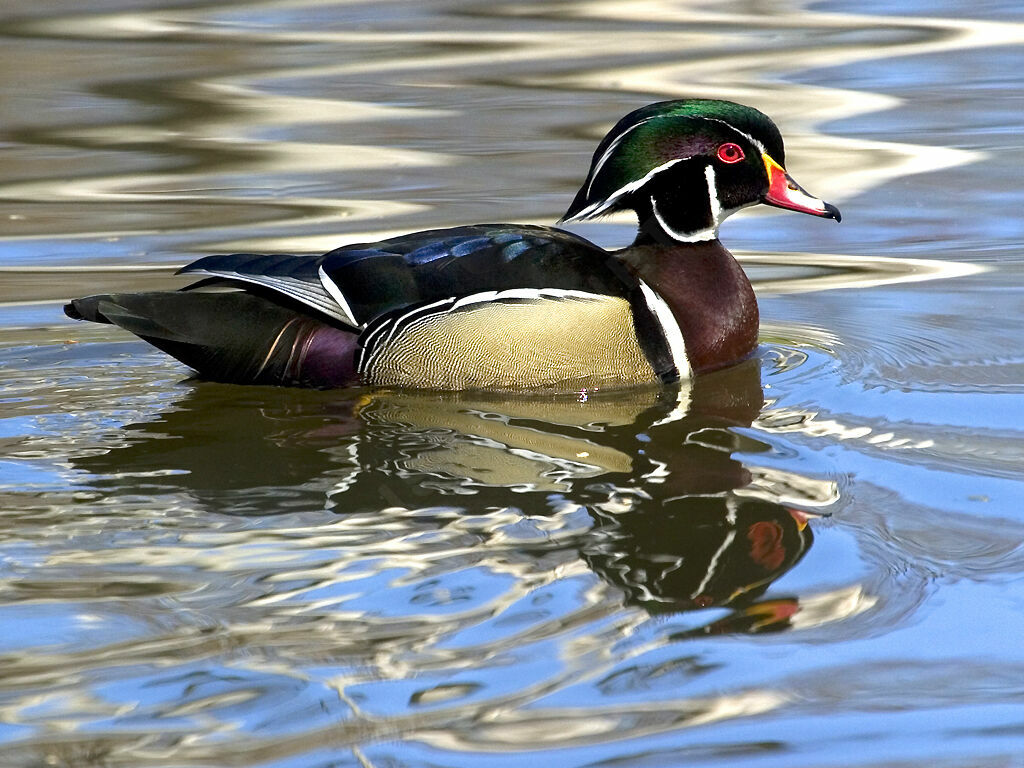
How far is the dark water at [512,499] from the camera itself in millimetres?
3680

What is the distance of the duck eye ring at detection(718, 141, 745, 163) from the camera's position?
662 cm

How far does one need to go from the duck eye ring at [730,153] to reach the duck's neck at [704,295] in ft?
1.14

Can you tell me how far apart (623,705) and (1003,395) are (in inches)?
113

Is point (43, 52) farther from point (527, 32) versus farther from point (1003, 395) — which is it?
point (1003, 395)

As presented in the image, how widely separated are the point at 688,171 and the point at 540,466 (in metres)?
1.81

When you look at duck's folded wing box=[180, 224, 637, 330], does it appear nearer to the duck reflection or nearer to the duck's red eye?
the duck reflection

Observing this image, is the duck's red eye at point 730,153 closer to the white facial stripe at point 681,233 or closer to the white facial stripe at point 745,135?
the white facial stripe at point 745,135

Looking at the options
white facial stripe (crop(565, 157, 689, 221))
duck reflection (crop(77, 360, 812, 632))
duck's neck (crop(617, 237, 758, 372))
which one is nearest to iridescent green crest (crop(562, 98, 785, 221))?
white facial stripe (crop(565, 157, 689, 221))

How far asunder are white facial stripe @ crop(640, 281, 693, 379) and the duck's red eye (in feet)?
2.02

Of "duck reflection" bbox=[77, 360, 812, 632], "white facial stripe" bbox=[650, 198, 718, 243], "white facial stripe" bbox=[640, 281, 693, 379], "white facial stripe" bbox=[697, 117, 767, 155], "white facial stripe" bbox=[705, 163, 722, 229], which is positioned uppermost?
"white facial stripe" bbox=[697, 117, 767, 155]

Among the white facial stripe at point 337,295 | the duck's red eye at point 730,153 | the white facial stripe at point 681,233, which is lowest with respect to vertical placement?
the white facial stripe at point 337,295

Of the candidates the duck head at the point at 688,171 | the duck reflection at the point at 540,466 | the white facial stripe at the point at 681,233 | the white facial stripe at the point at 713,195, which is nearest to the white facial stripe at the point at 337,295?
the duck reflection at the point at 540,466

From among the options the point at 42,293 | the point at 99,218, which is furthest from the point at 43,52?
the point at 42,293

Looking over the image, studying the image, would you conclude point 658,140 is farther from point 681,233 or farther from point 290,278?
point 290,278
